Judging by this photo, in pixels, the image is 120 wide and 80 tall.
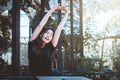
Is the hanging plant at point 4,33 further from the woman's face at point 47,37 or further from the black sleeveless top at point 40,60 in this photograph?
the woman's face at point 47,37

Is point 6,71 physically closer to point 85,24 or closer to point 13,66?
point 13,66

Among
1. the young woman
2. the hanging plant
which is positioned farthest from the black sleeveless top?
the hanging plant

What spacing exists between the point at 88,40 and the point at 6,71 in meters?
5.94

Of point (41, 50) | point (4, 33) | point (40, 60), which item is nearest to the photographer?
point (40, 60)

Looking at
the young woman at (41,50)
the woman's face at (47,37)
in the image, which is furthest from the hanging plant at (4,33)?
the woman's face at (47,37)

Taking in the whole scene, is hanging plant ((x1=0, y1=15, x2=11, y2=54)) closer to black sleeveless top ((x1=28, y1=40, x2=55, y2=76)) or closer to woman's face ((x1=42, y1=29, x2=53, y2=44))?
black sleeveless top ((x1=28, y1=40, x2=55, y2=76))

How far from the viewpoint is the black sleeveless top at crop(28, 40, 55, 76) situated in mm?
5486

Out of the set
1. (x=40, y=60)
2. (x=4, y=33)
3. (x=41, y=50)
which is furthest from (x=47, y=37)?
(x=4, y=33)

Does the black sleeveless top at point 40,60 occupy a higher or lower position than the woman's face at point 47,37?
lower

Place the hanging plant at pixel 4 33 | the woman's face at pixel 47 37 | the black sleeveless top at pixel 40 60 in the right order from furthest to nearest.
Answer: the hanging plant at pixel 4 33
the woman's face at pixel 47 37
the black sleeveless top at pixel 40 60

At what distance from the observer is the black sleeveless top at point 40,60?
18.0 feet

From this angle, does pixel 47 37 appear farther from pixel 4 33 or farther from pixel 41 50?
pixel 4 33

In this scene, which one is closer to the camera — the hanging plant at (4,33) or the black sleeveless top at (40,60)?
the black sleeveless top at (40,60)

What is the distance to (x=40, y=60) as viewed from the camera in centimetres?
549
